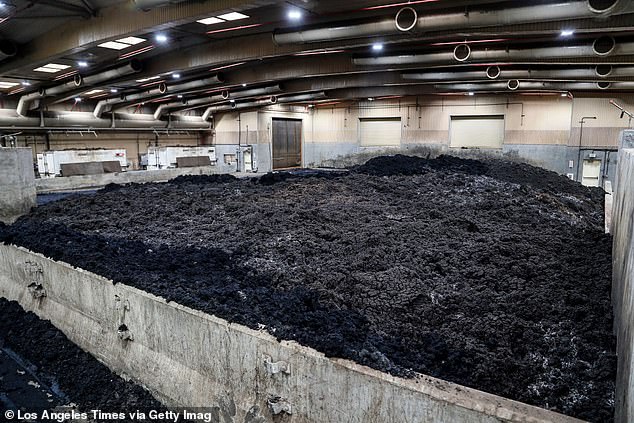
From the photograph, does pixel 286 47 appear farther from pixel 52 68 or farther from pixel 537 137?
pixel 537 137

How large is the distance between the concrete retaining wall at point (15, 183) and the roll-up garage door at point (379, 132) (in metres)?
13.4

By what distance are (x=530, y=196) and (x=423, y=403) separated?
19.8 feet

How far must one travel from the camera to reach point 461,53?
803 cm

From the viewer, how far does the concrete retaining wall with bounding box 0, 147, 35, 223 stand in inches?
238

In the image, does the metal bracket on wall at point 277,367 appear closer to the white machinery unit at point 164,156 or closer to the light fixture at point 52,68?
the light fixture at point 52,68

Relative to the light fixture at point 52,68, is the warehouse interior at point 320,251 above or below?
below

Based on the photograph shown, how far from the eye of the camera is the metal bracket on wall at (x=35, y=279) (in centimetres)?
442

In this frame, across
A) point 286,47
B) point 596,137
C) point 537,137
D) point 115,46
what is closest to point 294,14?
point 286,47

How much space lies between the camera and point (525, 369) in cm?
221

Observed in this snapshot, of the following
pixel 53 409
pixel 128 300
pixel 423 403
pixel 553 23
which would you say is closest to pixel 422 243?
pixel 423 403

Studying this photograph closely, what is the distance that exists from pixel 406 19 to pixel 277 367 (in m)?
5.37

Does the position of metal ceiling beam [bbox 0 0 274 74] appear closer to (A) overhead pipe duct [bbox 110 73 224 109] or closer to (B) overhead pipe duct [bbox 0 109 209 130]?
(A) overhead pipe duct [bbox 110 73 224 109]

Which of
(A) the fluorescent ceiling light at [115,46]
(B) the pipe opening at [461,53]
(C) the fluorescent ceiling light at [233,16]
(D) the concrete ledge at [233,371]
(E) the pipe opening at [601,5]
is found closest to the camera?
(D) the concrete ledge at [233,371]

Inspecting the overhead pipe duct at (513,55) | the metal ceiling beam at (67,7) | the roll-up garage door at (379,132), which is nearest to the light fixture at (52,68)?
the metal ceiling beam at (67,7)
